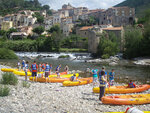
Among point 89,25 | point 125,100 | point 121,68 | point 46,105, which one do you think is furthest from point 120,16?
point 46,105

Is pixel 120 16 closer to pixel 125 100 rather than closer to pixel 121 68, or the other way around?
pixel 121 68

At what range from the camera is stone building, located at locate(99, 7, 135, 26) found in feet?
265

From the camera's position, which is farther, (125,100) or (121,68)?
(121,68)

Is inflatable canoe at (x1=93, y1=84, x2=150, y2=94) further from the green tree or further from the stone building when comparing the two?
the stone building

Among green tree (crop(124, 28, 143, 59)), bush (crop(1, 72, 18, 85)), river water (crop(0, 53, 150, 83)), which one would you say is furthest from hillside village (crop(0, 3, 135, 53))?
bush (crop(1, 72, 18, 85))

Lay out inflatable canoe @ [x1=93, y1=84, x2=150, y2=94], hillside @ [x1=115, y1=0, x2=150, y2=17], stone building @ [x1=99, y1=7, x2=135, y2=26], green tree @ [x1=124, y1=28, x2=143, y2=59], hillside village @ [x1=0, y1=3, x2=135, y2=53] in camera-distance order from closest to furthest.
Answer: inflatable canoe @ [x1=93, y1=84, x2=150, y2=94]
green tree @ [x1=124, y1=28, x2=143, y2=59]
hillside village @ [x1=0, y1=3, x2=135, y2=53]
stone building @ [x1=99, y1=7, x2=135, y2=26]
hillside @ [x1=115, y1=0, x2=150, y2=17]

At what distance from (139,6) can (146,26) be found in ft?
263

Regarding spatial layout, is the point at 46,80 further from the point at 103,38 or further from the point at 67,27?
the point at 67,27

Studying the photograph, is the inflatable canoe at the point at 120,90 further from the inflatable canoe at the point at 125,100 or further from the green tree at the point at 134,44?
the green tree at the point at 134,44

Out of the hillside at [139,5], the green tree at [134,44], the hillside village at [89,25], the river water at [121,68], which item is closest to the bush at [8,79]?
the river water at [121,68]

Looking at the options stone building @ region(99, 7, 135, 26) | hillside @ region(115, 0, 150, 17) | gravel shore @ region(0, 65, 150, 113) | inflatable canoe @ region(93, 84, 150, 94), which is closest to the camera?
gravel shore @ region(0, 65, 150, 113)

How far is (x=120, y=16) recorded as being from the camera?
81.8 meters

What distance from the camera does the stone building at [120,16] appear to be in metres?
Answer: 80.8

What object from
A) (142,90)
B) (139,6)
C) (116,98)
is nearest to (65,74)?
(142,90)
